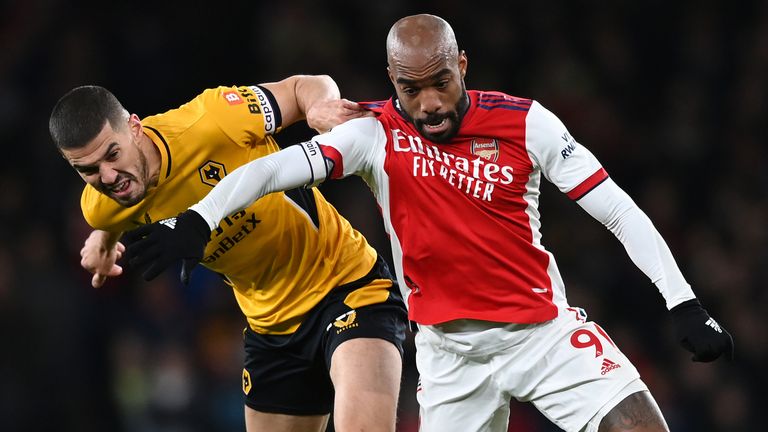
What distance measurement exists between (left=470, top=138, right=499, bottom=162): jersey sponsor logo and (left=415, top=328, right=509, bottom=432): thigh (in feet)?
2.32

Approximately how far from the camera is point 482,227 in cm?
403

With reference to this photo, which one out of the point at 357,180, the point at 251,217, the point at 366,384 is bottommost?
the point at 357,180

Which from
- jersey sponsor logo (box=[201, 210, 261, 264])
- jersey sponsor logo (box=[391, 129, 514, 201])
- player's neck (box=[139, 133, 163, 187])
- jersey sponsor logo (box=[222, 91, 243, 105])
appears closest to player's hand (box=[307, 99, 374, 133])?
jersey sponsor logo (box=[391, 129, 514, 201])

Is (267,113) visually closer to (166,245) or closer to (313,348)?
(313,348)

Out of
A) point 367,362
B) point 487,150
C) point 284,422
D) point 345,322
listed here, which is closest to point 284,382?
point 284,422

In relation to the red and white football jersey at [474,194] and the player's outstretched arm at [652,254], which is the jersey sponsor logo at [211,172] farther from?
the player's outstretched arm at [652,254]

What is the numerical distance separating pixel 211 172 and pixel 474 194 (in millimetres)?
1086

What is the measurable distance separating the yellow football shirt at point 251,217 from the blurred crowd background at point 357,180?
330cm

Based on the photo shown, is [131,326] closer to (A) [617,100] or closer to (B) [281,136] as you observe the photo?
(B) [281,136]

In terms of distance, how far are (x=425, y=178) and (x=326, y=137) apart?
385 mm

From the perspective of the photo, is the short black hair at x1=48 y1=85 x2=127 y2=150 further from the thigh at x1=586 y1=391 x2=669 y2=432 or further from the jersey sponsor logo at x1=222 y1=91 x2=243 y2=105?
A: the thigh at x1=586 y1=391 x2=669 y2=432

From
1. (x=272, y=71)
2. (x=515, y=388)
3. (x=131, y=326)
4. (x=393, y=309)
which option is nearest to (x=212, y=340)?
(x=131, y=326)

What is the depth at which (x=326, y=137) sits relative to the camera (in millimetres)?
3994

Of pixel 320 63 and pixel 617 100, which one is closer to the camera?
pixel 320 63
